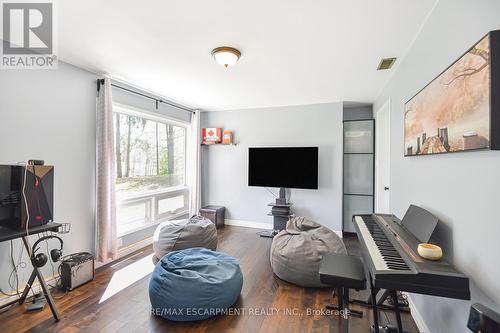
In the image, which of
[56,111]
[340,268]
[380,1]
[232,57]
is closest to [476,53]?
[380,1]

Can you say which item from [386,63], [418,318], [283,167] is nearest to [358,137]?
[283,167]

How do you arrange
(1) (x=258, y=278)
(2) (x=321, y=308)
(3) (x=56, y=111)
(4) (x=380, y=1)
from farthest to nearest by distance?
1. (1) (x=258, y=278)
2. (3) (x=56, y=111)
3. (2) (x=321, y=308)
4. (4) (x=380, y=1)

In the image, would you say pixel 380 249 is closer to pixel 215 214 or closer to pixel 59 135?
pixel 59 135

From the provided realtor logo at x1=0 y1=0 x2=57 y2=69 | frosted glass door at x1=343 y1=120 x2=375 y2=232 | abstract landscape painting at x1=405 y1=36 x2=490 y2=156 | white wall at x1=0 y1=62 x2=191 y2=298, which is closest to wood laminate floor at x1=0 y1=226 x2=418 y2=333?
white wall at x1=0 y1=62 x2=191 y2=298

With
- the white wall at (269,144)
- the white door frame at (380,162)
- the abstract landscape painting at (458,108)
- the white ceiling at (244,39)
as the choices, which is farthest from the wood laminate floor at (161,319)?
the white ceiling at (244,39)

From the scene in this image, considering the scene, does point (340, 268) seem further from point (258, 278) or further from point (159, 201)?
point (159, 201)

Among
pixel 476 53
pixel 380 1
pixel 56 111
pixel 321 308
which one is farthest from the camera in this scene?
pixel 56 111

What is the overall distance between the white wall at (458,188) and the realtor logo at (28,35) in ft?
8.82

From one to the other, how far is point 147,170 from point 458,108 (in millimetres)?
3893

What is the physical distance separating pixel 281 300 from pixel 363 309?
763mm

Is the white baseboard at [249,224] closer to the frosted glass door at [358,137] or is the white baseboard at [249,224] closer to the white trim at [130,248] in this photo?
the white trim at [130,248]

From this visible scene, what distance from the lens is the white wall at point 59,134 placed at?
7.21 feet

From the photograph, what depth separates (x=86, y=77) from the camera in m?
2.85

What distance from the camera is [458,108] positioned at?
131cm
